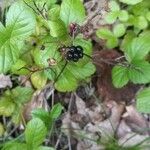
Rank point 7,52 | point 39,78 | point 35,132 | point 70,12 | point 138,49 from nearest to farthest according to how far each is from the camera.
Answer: point 7,52 → point 70,12 → point 35,132 → point 138,49 → point 39,78

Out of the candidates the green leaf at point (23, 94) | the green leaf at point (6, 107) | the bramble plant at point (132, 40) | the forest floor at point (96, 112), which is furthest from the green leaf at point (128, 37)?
the green leaf at point (6, 107)

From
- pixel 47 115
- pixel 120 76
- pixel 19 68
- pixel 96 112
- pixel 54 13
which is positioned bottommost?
pixel 96 112

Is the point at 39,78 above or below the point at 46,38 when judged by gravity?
below

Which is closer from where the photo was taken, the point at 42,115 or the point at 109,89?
the point at 42,115

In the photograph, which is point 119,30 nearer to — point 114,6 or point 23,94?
point 114,6

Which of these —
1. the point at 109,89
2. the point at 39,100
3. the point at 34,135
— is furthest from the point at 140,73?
the point at 39,100

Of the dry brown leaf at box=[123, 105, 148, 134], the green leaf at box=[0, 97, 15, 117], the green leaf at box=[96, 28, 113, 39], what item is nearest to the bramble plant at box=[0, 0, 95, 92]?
the green leaf at box=[0, 97, 15, 117]

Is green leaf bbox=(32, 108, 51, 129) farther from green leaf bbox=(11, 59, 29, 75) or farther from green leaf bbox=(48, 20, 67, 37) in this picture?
green leaf bbox=(48, 20, 67, 37)

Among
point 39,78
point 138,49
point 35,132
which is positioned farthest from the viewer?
point 39,78
